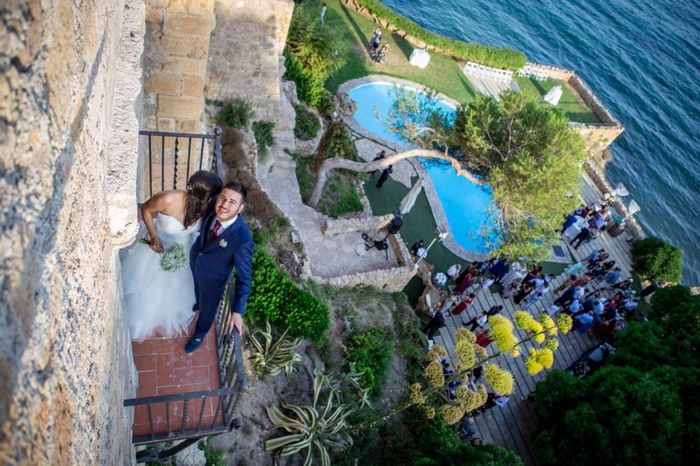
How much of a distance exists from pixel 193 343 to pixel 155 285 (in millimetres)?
753

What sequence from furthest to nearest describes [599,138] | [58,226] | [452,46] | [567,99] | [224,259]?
[567,99], [599,138], [452,46], [224,259], [58,226]

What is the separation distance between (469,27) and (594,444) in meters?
30.5

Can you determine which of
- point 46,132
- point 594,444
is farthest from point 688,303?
point 46,132

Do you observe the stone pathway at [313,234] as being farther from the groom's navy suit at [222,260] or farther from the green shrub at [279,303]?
the groom's navy suit at [222,260]

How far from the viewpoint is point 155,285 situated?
4727mm

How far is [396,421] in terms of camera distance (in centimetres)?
1083

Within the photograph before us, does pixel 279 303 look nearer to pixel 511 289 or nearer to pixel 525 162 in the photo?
pixel 525 162

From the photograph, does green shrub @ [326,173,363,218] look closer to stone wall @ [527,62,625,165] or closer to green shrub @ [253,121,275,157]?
green shrub @ [253,121,275,157]

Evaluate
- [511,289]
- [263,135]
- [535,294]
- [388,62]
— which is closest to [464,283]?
[511,289]

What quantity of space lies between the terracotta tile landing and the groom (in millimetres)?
707

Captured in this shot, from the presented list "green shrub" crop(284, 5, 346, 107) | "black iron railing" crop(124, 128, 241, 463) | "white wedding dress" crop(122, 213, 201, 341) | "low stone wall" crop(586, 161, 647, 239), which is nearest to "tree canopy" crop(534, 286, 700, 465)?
"low stone wall" crop(586, 161, 647, 239)

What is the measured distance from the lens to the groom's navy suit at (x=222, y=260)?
434 cm

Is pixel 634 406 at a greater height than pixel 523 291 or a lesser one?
greater

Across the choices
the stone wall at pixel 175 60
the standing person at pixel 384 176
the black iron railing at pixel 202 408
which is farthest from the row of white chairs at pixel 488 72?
the black iron railing at pixel 202 408
